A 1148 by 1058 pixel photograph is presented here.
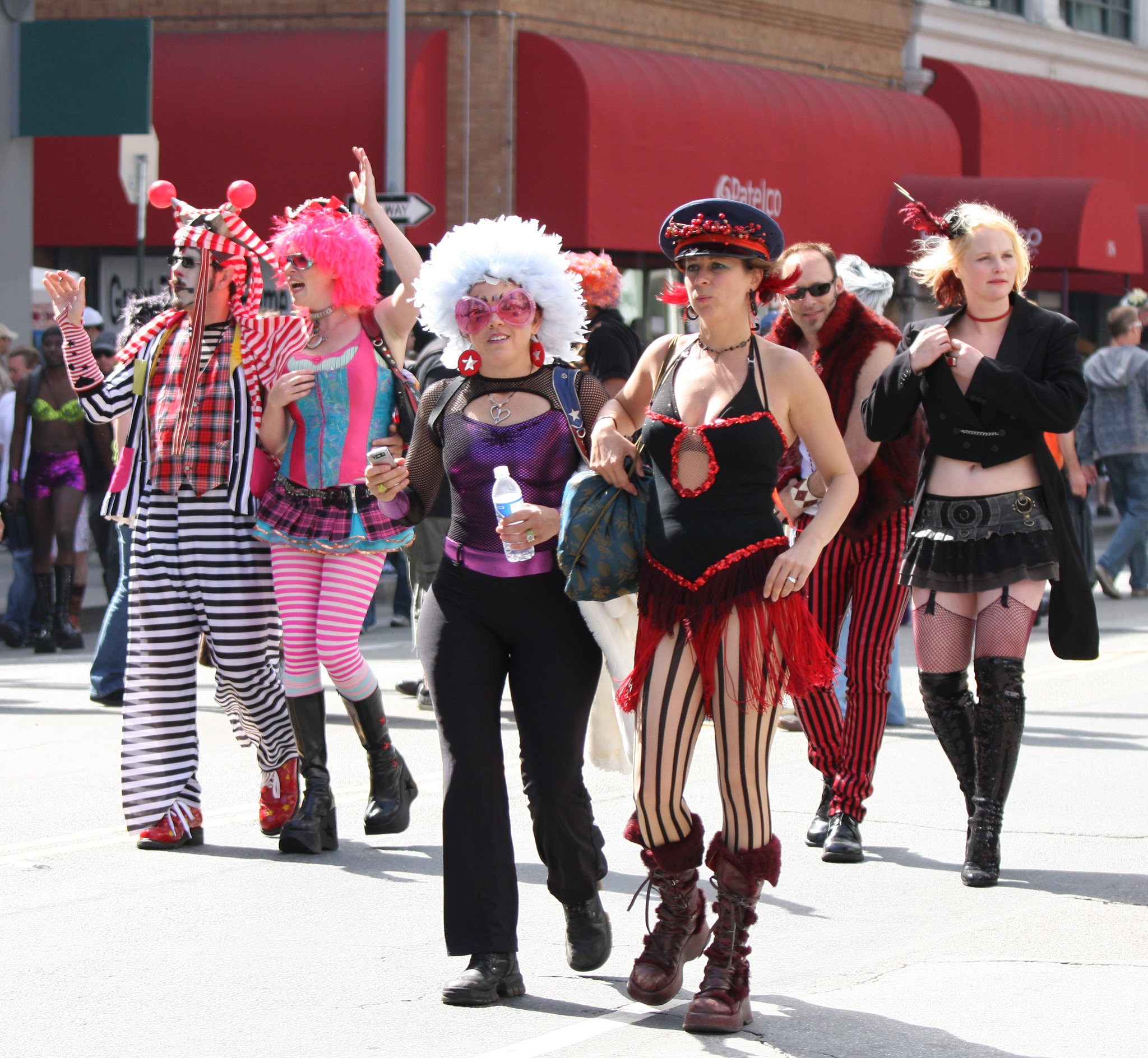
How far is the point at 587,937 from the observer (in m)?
4.65

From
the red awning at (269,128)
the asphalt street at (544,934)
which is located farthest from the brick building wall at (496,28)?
the asphalt street at (544,934)

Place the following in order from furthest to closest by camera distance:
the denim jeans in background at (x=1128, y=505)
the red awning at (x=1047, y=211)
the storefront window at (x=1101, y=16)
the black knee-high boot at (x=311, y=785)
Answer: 1. the storefront window at (x=1101, y=16)
2. the red awning at (x=1047, y=211)
3. the denim jeans in background at (x=1128, y=505)
4. the black knee-high boot at (x=311, y=785)

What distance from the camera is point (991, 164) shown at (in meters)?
21.9

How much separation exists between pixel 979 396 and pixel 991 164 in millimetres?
17212

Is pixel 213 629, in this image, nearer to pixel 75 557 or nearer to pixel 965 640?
pixel 965 640

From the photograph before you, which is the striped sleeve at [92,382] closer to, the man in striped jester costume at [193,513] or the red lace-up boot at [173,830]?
the man in striped jester costume at [193,513]

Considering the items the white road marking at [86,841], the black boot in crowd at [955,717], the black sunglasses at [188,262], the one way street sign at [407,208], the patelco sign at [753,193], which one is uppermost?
the patelco sign at [753,193]

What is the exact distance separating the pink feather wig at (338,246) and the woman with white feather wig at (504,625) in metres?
1.30

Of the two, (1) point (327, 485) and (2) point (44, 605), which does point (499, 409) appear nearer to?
(1) point (327, 485)

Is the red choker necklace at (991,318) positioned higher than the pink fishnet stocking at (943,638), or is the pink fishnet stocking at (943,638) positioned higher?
the red choker necklace at (991,318)

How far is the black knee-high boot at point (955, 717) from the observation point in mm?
5906

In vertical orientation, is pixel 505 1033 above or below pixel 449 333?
below

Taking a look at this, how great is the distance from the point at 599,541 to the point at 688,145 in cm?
1380

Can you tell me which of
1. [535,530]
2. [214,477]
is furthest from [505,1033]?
[214,477]
